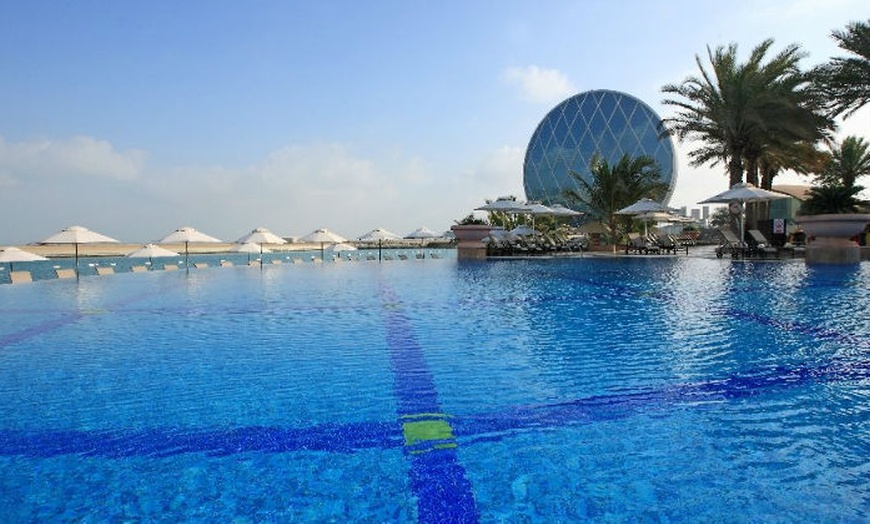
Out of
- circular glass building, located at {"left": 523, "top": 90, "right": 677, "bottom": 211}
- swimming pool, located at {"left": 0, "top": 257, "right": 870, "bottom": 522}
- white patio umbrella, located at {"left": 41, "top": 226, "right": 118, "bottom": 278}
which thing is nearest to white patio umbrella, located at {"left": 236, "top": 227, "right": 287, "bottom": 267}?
white patio umbrella, located at {"left": 41, "top": 226, "right": 118, "bottom": 278}

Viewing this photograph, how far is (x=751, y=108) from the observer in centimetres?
2117

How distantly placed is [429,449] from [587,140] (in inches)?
2718

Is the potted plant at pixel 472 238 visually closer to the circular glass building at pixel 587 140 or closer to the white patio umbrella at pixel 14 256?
the white patio umbrella at pixel 14 256

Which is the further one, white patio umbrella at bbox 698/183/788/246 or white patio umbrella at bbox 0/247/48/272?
white patio umbrella at bbox 698/183/788/246

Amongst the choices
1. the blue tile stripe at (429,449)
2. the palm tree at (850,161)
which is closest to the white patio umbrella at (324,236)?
the blue tile stripe at (429,449)

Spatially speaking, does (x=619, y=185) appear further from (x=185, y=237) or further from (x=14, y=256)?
(x=14, y=256)

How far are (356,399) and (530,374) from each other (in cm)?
167

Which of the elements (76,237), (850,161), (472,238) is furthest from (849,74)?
(76,237)

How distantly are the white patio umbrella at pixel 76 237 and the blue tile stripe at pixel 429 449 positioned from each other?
1713cm

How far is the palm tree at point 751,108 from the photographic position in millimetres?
20938

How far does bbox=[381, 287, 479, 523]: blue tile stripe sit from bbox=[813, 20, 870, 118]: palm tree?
19.9 meters

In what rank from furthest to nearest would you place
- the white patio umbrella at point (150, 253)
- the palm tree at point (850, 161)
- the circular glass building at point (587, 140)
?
the circular glass building at point (587, 140) → the palm tree at point (850, 161) → the white patio umbrella at point (150, 253)

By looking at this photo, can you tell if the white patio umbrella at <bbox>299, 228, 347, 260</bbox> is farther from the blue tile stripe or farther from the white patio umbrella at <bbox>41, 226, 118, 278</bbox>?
the blue tile stripe

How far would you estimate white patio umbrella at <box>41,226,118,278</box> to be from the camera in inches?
730
